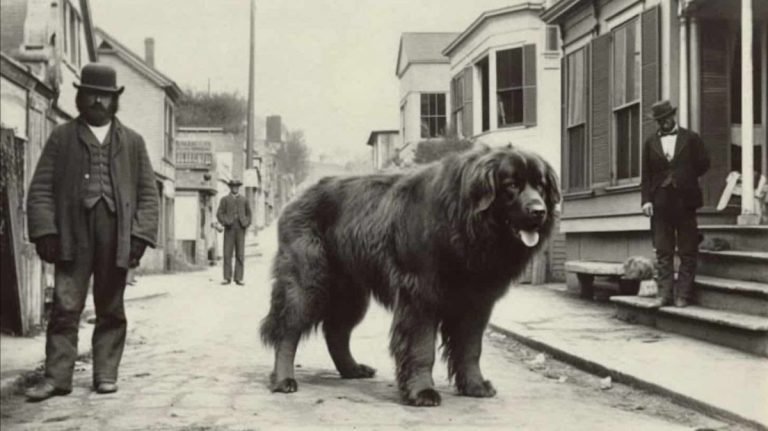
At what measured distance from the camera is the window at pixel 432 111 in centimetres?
3445

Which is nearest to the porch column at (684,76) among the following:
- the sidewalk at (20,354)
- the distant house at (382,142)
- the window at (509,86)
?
the sidewalk at (20,354)

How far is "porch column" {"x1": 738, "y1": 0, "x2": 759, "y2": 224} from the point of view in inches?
375

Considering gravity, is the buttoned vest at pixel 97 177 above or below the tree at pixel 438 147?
below

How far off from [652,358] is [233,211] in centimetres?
1230

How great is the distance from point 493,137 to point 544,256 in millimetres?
5687

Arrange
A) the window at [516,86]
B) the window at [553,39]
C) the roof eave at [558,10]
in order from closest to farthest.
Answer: the roof eave at [558,10] < the window at [553,39] < the window at [516,86]

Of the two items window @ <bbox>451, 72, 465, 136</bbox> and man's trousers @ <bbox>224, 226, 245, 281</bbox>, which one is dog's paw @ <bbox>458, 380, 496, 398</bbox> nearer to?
man's trousers @ <bbox>224, 226, 245, 281</bbox>

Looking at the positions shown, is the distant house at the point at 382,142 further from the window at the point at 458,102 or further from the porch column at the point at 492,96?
the porch column at the point at 492,96

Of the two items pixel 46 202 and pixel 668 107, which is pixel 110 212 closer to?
pixel 46 202

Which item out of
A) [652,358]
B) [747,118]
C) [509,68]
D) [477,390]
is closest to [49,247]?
[477,390]

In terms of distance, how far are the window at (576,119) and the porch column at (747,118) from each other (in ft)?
14.8

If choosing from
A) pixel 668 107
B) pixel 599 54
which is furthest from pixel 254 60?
pixel 599 54

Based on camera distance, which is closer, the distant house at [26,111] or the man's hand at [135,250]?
the man's hand at [135,250]

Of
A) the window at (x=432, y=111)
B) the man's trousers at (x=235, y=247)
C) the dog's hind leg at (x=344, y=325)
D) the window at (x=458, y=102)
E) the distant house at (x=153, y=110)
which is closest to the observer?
the dog's hind leg at (x=344, y=325)
